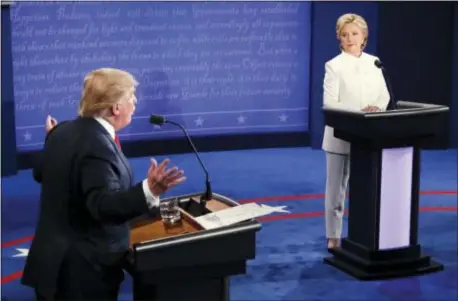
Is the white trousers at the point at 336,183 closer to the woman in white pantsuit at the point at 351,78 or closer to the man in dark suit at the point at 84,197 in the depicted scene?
the woman in white pantsuit at the point at 351,78

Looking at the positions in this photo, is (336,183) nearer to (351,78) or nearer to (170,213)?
(351,78)

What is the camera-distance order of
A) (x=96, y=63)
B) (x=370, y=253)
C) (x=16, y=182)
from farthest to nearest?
1. (x=96, y=63)
2. (x=16, y=182)
3. (x=370, y=253)

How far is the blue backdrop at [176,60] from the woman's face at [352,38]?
152 inches

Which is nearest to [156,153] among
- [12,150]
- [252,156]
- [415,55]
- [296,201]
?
[252,156]

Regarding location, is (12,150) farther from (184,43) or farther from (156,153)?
(184,43)

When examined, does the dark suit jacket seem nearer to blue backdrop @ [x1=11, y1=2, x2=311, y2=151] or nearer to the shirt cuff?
the shirt cuff

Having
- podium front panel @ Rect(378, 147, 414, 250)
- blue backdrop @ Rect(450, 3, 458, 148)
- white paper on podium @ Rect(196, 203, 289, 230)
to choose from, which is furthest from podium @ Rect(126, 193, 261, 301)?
blue backdrop @ Rect(450, 3, 458, 148)

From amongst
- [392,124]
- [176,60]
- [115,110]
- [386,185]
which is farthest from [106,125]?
[176,60]

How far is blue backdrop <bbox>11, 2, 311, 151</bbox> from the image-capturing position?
7.95 m

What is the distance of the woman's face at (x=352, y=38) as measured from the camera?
4.77m

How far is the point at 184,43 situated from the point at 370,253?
4.39 meters

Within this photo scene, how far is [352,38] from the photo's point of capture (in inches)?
189

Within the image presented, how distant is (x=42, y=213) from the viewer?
2.78 meters

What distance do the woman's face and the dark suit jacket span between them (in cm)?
238
